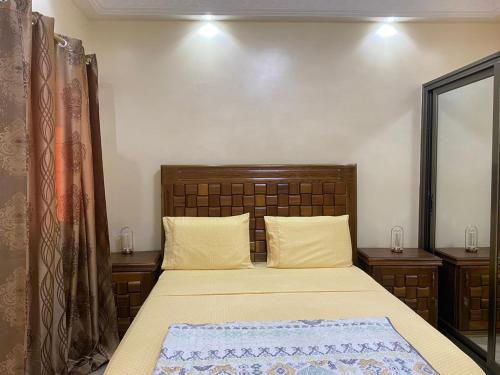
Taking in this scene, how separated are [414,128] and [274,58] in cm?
129

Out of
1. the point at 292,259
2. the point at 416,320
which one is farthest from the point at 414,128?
A: the point at 416,320

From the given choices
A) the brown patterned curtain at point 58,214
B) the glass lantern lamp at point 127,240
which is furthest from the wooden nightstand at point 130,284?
the glass lantern lamp at point 127,240

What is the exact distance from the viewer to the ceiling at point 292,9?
296cm

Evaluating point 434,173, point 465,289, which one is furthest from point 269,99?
point 465,289

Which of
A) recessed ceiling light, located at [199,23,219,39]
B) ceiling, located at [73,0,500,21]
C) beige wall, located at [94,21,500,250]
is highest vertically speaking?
ceiling, located at [73,0,500,21]

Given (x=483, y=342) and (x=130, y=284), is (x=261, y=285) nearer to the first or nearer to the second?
(x=130, y=284)

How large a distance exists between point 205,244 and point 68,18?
1.82m

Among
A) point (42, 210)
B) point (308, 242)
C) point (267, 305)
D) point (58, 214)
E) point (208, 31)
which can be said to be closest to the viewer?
point (42, 210)

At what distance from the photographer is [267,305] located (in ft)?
6.83

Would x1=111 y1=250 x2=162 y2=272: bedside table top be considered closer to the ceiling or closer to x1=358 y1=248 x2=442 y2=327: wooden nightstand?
x1=358 y1=248 x2=442 y2=327: wooden nightstand

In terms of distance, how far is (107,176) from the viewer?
3.14 meters

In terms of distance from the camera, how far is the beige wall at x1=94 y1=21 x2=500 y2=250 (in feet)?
10.2

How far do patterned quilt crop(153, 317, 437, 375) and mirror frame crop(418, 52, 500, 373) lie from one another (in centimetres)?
114

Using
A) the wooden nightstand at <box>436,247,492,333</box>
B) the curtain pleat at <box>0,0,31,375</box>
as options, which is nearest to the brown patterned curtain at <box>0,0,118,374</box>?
the curtain pleat at <box>0,0,31,375</box>
